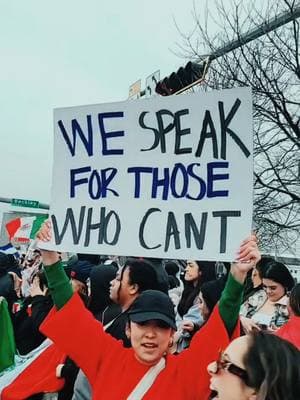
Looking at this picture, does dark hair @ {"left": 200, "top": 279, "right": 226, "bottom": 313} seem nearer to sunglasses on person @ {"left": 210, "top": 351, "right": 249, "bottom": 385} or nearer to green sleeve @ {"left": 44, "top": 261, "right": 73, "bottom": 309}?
green sleeve @ {"left": 44, "top": 261, "right": 73, "bottom": 309}

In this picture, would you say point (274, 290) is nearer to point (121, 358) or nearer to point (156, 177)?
point (156, 177)

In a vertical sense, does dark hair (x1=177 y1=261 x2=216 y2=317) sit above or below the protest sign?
below

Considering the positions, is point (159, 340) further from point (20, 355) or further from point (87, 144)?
point (20, 355)

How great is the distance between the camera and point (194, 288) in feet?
17.2

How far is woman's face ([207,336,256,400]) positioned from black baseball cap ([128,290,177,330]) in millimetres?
539

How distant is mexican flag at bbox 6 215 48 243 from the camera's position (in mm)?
12438

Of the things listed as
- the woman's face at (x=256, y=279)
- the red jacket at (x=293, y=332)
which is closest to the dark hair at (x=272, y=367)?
the red jacket at (x=293, y=332)

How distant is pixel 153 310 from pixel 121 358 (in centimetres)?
25

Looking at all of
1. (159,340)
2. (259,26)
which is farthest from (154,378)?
(259,26)

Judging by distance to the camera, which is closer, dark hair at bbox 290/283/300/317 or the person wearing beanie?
dark hair at bbox 290/283/300/317

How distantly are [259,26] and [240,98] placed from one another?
9903mm

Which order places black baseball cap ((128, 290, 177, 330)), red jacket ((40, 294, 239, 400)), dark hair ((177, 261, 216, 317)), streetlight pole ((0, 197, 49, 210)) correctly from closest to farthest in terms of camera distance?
red jacket ((40, 294, 239, 400)), black baseball cap ((128, 290, 177, 330)), dark hair ((177, 261, 216, 317)), streetlight pole ((0, 197, 49, 210))

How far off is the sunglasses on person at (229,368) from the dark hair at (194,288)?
2868 mm

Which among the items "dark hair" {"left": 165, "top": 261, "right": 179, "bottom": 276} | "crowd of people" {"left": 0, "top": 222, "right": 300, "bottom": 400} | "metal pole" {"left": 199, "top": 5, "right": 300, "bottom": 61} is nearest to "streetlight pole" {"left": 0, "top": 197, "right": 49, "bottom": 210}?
"metal pole" {"left": 199, "top": 5, "right": 300, "bottom": 61}
